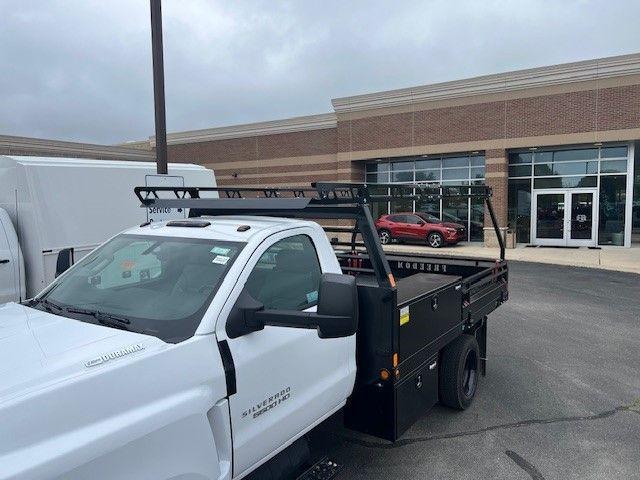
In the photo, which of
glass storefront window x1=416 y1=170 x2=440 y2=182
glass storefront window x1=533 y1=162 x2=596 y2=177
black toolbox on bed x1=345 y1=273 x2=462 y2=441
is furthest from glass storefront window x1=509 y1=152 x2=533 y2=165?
black toolbox on bed x1=345 y1=273 x2=462 y2=441

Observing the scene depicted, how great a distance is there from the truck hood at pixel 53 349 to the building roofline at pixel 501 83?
22.4 m

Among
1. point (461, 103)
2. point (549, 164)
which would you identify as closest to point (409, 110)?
point (461, 103)

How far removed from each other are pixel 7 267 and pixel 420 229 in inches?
711

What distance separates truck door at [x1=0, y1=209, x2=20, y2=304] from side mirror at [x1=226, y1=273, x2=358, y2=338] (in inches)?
209

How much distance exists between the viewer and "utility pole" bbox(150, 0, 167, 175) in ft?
27.8

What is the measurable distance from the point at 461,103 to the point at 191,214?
68.1ft

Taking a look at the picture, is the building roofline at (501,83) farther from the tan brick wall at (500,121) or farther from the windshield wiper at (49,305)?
the windshield wiper at (49,305)

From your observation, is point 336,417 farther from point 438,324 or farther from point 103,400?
point 103,400

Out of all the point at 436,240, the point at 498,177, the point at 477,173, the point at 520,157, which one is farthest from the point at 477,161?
the point at 436,240

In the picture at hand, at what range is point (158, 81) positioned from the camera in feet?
28.5

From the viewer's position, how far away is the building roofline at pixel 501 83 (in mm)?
19969

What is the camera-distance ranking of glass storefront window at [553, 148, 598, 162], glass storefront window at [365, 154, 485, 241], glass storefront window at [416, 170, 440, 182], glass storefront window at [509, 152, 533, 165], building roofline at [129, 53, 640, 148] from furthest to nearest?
glass storefront window at [416, 170, 440, 182] < glass storefront window at [365, 154, 485, 241] < glass storefront window at [509, 152, 533, 165] < glass storefront window at [553, 148, 598, 162] < building roofline at [129, 53, 640, 148]

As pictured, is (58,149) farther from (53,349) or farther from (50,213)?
(53,349)

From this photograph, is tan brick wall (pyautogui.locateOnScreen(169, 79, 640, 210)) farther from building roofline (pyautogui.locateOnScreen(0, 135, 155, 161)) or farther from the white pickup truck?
the white pickup truck
